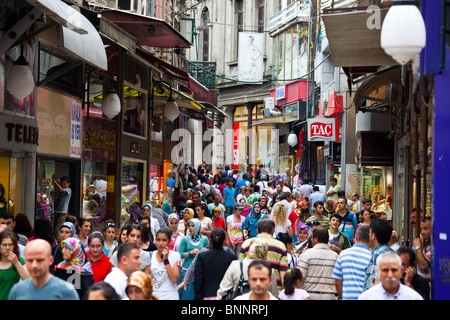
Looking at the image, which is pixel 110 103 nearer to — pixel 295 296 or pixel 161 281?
pixel 161 281

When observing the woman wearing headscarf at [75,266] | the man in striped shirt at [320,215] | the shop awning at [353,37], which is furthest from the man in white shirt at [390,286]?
the man in striped shirt at [320,215]

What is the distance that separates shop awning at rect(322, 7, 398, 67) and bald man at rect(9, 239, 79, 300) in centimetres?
667

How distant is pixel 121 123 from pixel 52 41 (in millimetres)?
5427

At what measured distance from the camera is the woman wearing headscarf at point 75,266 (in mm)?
9289

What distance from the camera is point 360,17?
→ 39.9 ft

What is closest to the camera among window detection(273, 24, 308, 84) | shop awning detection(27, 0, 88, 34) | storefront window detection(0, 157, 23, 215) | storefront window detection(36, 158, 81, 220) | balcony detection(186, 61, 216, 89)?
shop awning detection(27, 0, 88, 34)

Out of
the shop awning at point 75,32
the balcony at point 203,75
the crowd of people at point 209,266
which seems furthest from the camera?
the balcony at point 203,75

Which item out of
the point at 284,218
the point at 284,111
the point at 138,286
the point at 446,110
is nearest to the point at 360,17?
the point at 446,110

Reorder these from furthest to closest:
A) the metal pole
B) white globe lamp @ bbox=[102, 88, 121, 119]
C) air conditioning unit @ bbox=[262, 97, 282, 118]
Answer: air conditioning unit @ bbox=[262, 97, 282, 118], the metal pole, white globe lamp @ bbox=[102, 88, 121, 119]

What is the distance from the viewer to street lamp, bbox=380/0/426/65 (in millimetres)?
6805

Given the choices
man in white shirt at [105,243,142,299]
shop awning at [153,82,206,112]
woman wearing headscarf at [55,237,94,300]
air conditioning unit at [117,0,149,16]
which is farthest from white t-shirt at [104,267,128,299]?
shop awning at [153,82,206,112]

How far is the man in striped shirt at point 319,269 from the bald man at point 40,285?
11.7 feet

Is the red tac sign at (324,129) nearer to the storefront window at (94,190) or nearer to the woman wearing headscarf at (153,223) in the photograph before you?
the storefront window at (94,190)

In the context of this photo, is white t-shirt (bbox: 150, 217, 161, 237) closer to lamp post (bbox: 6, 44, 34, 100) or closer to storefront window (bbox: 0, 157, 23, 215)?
storefront window (bbox: 0, 157, 23, 215)
